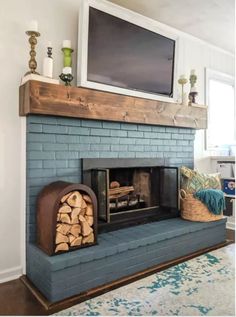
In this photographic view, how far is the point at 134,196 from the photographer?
2777mm

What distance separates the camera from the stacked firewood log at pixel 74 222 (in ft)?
5.78

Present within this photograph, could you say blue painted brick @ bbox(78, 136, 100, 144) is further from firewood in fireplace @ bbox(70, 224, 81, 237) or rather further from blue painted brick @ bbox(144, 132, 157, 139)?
firewood in fireplace @ bbox(70, 224, 81, 237)

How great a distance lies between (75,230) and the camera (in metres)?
1.82

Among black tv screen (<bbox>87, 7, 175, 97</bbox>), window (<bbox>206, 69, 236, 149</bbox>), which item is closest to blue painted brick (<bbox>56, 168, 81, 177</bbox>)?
→ black tv screen (<bbox>87, 7, 175, 97</bbox>)

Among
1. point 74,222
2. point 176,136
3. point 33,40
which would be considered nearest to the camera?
point 74,222

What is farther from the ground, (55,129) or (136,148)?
(55,129)

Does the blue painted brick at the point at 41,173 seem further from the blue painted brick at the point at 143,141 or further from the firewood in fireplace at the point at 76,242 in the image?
the blue painted brick at the point at 143,141

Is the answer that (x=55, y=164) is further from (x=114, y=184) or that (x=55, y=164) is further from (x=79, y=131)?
(x=114, y=184)

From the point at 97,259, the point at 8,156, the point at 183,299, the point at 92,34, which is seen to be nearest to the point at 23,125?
the point at 8,156

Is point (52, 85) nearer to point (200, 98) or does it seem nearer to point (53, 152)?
point (53, 152)

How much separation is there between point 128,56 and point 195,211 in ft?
5.38

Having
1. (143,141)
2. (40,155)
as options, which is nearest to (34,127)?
(40,155)

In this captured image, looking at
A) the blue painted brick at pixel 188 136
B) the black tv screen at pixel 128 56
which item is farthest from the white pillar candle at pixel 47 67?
the blue painted brick at pixel 188 136

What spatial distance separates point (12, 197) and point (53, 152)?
1.51 ft
